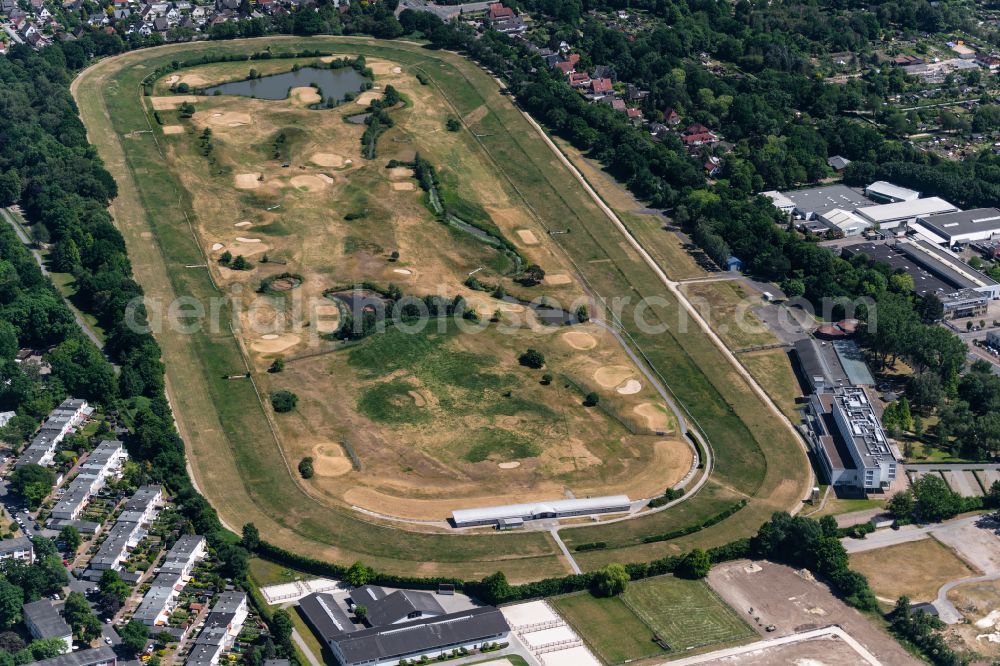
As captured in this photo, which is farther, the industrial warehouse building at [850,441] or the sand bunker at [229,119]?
the sand bunker at [229,119]

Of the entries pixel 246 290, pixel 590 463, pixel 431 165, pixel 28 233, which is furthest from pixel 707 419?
pixel 28 233

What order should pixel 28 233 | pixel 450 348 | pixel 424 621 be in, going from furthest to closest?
pixel 28 233, pixel 450 348, pixel 424 621

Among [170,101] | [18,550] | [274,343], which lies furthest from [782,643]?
[170,101]

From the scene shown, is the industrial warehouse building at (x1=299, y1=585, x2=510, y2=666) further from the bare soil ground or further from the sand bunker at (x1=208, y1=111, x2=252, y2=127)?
the sand bunker at (x1=208, y1=111, x2=252, y2=127)

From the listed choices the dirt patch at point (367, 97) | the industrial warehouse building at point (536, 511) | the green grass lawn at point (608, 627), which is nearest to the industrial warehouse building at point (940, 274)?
the industrial warehouse building at point (536, 511)

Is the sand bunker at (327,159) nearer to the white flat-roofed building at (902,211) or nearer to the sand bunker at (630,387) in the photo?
the sand bunker at (630,387)

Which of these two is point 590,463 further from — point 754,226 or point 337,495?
point 754,226
